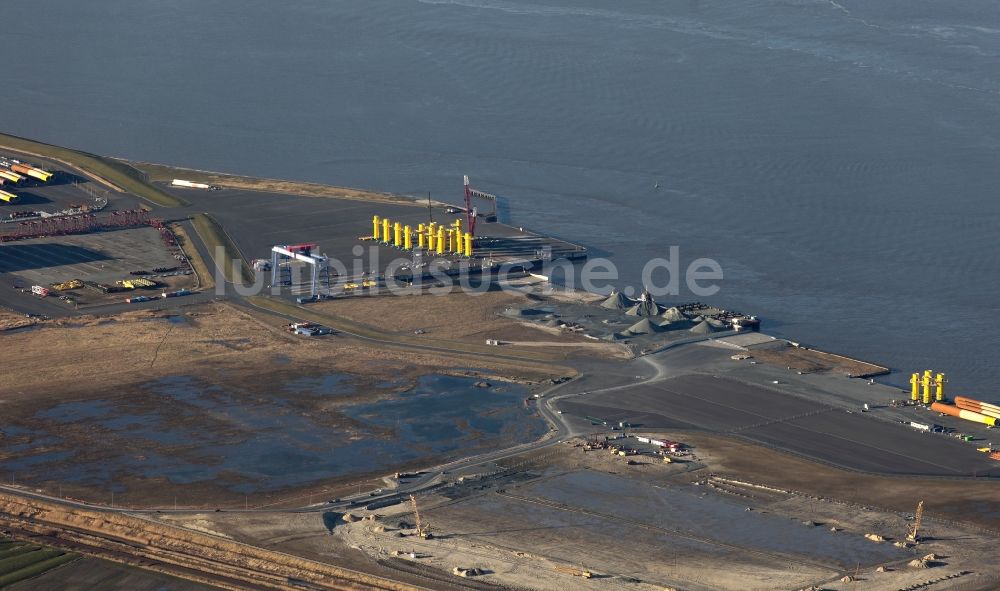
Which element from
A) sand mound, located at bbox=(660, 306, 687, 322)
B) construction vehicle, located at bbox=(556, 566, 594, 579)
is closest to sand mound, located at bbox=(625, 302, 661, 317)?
sand mound, located at bbox=(660, 306, 687, 322)

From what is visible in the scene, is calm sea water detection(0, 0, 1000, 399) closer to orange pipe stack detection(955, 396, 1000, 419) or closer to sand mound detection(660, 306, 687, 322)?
sand mound detection(660, 306, 687, 322)

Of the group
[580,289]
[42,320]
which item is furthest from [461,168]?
[42,320]

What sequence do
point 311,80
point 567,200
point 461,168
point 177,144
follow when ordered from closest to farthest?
point 567,200, point 461,168, point 177,144, point 311,80

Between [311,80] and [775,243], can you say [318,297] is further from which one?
[311,80]

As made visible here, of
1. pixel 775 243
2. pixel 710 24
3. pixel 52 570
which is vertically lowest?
pixel 52 570

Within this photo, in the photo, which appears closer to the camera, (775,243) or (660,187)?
(775,243)

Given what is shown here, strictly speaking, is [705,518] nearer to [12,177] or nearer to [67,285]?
[67,285]
